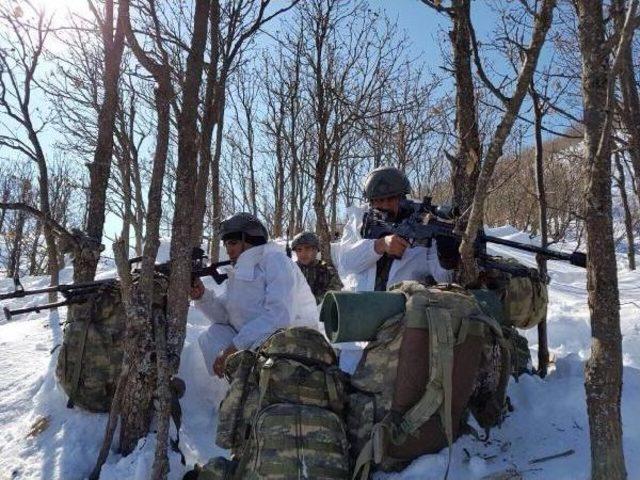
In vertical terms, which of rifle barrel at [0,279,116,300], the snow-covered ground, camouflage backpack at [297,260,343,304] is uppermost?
rifle barrel at [0,279,116,300]

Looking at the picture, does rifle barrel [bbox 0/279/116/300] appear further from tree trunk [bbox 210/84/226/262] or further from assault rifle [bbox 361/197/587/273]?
tree trunk [bbox 210/84/226/262]

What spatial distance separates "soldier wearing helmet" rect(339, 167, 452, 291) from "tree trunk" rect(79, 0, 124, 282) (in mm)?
1787

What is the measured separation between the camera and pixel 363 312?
93.4 inches

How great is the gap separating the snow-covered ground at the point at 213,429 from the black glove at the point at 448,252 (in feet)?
2.58

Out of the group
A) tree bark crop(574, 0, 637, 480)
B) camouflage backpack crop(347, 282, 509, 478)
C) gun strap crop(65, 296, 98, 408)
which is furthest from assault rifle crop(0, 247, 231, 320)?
tree bark crop(574, 0, 637, 480)

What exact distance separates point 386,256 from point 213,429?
159cm

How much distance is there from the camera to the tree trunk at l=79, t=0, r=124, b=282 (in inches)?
147

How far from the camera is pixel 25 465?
296 cm

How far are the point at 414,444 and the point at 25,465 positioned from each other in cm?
219

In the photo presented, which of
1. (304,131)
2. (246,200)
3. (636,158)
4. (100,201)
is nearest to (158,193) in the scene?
(100,201)

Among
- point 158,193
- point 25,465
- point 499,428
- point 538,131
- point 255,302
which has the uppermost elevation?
point 538,131

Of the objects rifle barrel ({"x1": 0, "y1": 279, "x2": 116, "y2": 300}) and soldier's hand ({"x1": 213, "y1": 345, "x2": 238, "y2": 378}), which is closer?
rifle barrel ({"x1": 0, "y1": 279, "x2": 116, "y2": 300})

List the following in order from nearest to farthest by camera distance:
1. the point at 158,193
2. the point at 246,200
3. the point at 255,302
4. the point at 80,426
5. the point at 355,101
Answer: the point at 158,193
the point at 80,426
the point at 255,302
the point at 355,101
the point at 246,200

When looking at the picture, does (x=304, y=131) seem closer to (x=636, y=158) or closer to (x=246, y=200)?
(x=246, y=200)
